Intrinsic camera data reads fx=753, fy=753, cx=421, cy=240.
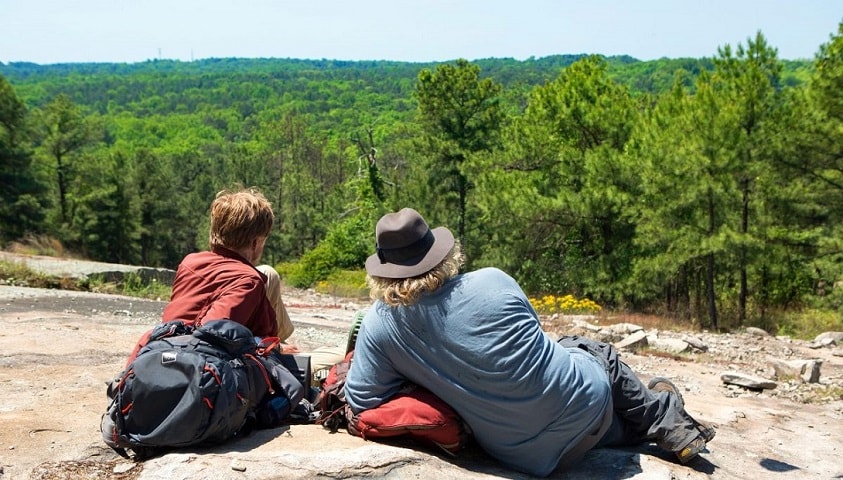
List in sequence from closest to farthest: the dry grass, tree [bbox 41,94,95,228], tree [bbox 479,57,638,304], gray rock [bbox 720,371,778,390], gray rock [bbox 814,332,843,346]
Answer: gray rock [bbox 720,371,778,390], gray rock [bbox 814,332,843,346], the dry grass, tree [bbox 479,57,638,304], tree [bbox 41,94,95,228]

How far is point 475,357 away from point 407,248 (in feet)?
1.84

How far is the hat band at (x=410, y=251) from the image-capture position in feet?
10.9

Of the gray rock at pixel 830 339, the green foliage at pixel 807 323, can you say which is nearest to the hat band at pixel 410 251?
the gray rock at pixel 830 339

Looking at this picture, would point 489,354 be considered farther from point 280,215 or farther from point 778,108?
point 280,215

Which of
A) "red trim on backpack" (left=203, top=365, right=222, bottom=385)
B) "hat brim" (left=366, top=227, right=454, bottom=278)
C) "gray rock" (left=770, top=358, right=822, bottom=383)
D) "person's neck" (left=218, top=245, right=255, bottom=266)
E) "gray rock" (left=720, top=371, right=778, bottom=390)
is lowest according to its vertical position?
"gray rock" (left=770, top=358, right=822, bottom=383)

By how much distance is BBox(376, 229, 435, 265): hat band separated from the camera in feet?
10.9

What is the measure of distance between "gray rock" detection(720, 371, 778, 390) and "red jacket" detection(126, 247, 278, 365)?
5.16 m

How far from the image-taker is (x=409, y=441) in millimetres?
3596

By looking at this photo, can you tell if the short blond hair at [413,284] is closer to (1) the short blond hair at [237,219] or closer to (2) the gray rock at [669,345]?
(1) the short blond hair at [237,219]

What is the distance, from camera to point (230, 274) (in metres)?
3.74

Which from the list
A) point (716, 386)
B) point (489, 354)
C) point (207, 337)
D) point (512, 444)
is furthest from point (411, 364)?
point (716, 386)

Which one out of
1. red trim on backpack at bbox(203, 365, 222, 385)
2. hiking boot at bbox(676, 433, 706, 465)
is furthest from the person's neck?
hiking boot at bbox(676, 433, 706, 465)

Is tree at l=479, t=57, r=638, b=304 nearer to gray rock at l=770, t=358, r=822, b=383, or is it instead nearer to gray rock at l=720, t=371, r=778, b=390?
gray rock at l=770, t=358, r=822, b=383

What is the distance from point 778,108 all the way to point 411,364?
1745 centimetres
